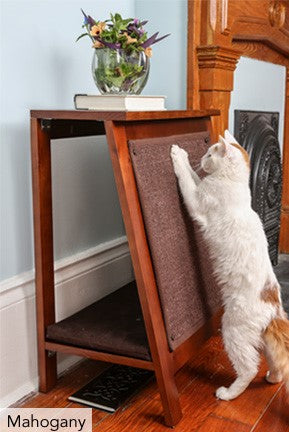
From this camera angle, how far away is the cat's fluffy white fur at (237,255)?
155 cm

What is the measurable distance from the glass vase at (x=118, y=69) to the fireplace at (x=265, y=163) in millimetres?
947

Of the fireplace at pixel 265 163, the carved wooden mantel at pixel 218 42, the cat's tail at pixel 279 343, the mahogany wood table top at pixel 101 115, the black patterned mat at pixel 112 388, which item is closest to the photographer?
the mahogany wood table top at pixel 101 115

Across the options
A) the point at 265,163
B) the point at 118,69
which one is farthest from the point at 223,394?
the point at 265,163

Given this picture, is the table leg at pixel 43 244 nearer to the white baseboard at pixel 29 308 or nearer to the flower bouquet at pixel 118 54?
the white baseboard at pixel 29 308

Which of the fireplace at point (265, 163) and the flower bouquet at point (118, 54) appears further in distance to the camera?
the fireplace at point (265, 163)

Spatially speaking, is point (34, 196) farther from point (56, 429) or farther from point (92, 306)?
point (56, 429)

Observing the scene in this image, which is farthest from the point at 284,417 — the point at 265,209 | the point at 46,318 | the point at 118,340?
the point at 265,209

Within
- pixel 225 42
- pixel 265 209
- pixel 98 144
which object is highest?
pixel 225 42

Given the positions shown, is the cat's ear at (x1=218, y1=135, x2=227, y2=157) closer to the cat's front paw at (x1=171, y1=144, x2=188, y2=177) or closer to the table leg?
the cat's front paw at (x1=171, y1=144, x2=188, y2=177)

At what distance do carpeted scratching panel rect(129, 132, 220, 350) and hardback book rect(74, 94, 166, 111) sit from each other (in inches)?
3.7

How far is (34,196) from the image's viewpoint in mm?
1578

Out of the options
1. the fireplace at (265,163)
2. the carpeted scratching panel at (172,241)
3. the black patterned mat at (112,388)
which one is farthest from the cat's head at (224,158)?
the fireplace at (265,163)

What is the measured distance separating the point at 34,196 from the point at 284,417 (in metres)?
0.94

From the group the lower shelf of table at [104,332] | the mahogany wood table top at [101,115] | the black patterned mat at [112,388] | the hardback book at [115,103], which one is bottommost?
the black patterned mat at [112,388]
